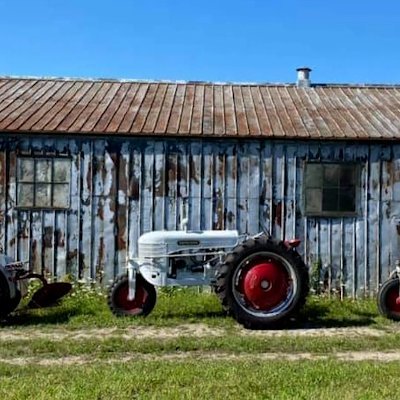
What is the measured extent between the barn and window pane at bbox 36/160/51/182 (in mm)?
18

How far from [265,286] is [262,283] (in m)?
0.06

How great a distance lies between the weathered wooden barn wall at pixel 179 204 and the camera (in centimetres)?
1111

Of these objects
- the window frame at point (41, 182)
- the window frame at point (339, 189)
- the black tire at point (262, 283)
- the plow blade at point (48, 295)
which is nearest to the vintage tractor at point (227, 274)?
the black tire at point (262, 283)

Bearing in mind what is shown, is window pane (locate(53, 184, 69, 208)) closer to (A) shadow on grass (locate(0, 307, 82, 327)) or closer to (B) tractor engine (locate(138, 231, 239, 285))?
(A) shadow on grass (locate(0, 307, 82, 327))

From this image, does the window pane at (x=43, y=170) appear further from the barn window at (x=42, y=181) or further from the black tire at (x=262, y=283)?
the black tire at (x=262, y=283)

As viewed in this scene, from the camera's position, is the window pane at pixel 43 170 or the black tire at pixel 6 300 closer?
the black tire at pixel 6 300

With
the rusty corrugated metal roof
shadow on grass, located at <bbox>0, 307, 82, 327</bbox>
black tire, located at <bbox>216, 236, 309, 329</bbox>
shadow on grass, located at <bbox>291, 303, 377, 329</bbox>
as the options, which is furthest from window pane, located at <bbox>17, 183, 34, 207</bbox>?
shadow on grass, located at <bbox>291, 303, 377, 329</bbox>

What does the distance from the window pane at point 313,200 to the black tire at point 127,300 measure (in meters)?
3.63

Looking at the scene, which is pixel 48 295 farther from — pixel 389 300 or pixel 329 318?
pixel 389 300

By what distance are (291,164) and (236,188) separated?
1063mm

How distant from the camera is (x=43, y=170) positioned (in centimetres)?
1117

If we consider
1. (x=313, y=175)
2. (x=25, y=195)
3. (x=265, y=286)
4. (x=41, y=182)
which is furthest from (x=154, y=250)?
(x=313, y=175)

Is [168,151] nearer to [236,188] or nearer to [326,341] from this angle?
[236,188]

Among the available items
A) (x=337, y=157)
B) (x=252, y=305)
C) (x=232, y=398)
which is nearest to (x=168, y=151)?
(x=337, y=157)
